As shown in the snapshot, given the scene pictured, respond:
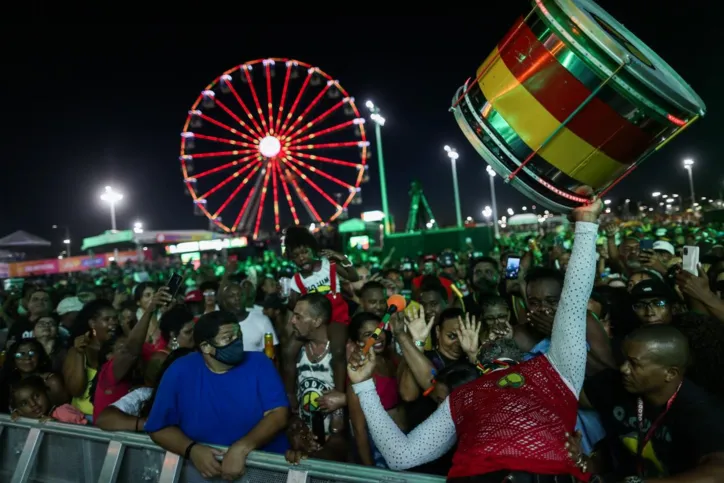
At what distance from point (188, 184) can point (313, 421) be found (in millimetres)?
20234

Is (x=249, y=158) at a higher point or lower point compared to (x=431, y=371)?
higher

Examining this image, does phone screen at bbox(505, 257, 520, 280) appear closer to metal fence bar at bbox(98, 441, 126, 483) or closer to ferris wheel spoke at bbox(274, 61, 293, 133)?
metal fence bar at bbox(98, 441, 126, 483)

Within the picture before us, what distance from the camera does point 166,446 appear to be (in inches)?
114

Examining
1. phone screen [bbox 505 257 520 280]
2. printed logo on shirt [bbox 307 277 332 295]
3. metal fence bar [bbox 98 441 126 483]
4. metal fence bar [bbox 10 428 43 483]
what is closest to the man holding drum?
metal fence bar [bbox 98 441 126 483]

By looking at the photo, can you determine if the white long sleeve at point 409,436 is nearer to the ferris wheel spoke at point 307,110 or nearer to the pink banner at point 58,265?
the ferris wheel spoke at point 307,110

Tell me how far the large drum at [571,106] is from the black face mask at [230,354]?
174 cm

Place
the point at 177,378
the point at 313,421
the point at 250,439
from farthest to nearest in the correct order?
the point at 313,421 → the point at 177,378 → the point at 250,439

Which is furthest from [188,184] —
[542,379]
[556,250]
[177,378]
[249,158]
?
[542,379]

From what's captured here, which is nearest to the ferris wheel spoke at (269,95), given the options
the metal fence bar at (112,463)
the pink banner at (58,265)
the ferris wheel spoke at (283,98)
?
the ferris wheel spoke at (283,98)

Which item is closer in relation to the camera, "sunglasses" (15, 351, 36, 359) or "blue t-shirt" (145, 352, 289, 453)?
"blue t-shirt" (145, 352, 289, 453)

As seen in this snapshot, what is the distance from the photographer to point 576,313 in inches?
80.0

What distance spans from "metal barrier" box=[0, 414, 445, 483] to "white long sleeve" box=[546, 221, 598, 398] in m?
0.71

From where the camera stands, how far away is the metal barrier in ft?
8.32

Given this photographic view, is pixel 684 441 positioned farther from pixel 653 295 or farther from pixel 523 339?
pixel 653 295
